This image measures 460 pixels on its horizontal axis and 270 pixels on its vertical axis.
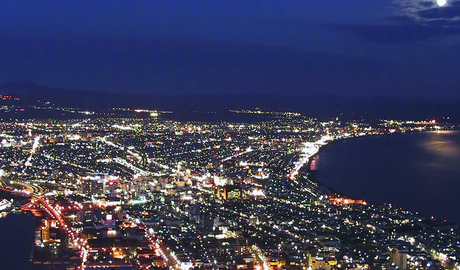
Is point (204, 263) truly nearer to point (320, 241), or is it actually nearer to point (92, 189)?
point (320, 241)

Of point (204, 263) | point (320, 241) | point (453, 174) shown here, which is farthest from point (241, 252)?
point (453, 174)

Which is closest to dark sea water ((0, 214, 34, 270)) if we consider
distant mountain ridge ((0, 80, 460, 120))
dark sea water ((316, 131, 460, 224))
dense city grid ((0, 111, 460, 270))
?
dense city grid ((0, 111, 460, 270))

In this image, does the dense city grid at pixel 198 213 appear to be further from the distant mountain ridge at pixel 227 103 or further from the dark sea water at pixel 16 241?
the distant mountain ridge at pixel 227 103

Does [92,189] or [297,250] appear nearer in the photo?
[297,250]

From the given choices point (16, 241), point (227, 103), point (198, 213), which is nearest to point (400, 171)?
point (198, 213)

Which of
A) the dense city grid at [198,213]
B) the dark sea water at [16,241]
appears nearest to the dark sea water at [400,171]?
the dense city grid at [198,213]
